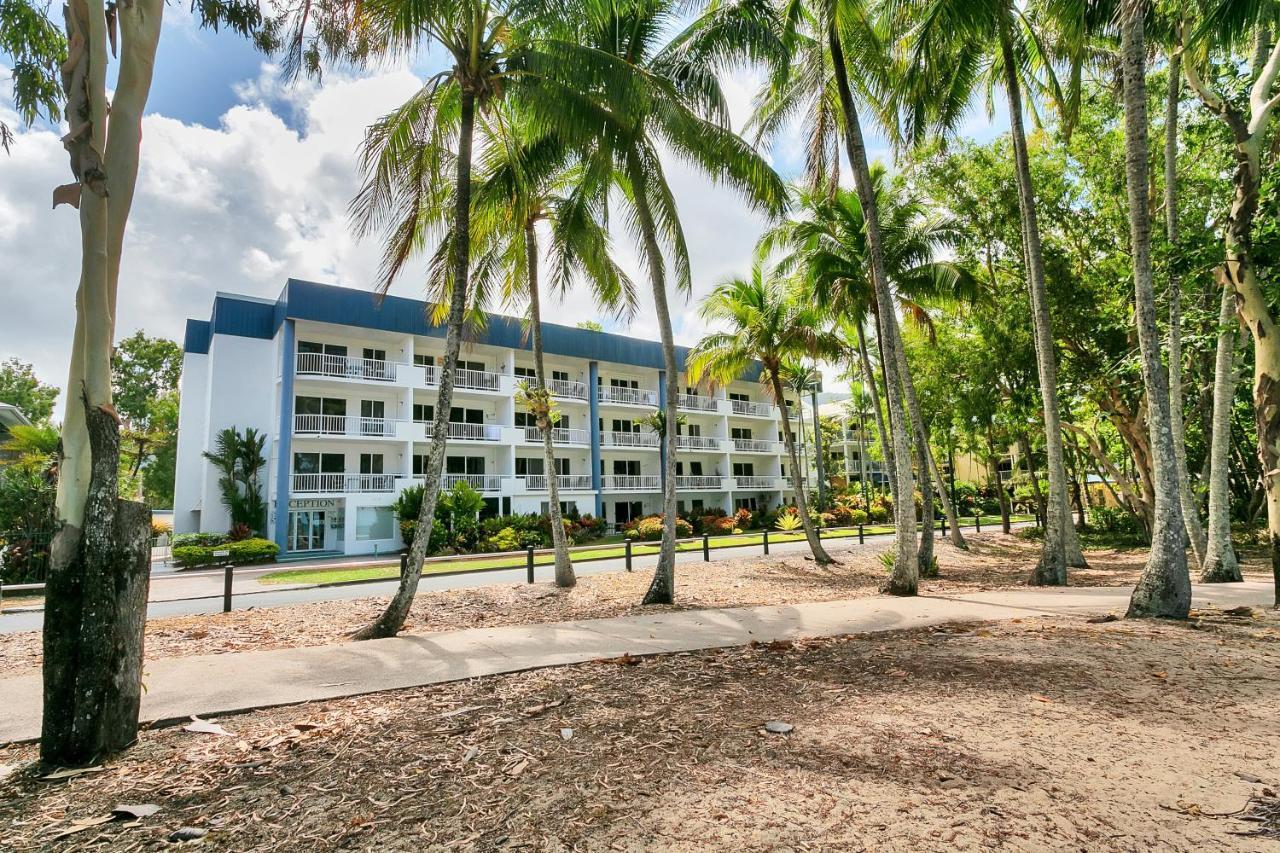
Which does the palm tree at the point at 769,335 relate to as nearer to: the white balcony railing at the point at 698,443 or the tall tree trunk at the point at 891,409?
the tall tree trunk at the point at 891,409

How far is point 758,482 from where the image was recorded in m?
39.8

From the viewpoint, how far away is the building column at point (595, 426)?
32438mm

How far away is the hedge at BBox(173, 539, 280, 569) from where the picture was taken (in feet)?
68.3

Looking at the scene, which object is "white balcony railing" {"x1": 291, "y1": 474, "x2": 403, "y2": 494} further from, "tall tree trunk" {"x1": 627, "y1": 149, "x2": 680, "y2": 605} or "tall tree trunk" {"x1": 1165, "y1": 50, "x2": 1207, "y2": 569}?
"tall tree trunk" {"x1": 1165, "y1": 50, "x2": 1207, "y2": 569}

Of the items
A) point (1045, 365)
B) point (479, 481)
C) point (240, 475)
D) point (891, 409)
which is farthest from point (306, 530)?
point (1045, 365)

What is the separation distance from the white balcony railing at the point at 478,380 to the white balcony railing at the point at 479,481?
396cm

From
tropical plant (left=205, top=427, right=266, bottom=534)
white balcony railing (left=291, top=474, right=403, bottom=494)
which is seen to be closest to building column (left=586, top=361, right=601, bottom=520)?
white balcony railing (left=291, top=474, right=403, bottom=494)

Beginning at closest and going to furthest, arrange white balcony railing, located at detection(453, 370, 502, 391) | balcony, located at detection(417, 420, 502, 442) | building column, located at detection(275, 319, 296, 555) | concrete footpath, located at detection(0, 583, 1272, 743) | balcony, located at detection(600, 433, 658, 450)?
concrete footpath, located at detection(0, 583, 1272, 743), building column, located at detection(275, 319, 296, 555), balcony, located at detection(417, 420, 502, 442), white balcony railing, located at detection(453, 370, 502, 391), balcony, located at detection(600, 433, 658, 450)

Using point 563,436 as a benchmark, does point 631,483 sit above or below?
below

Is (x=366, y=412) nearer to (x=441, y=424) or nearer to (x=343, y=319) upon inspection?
(x=343, y=319)

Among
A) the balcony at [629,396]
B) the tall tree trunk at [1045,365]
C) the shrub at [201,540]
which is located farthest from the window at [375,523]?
the tall tree trunk at [1045,365]

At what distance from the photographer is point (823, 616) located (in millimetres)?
8602

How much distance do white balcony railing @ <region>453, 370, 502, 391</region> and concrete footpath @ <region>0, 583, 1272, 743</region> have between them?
853 inches

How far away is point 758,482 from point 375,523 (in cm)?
Result: 2301
